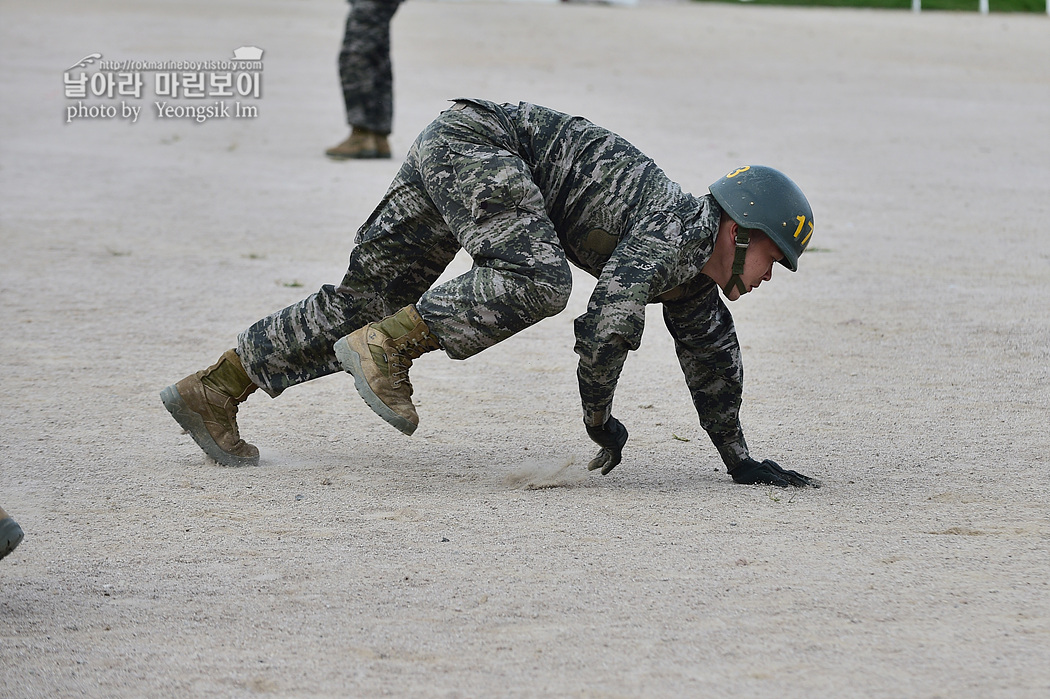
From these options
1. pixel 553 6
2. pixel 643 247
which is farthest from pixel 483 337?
pixel 553 6

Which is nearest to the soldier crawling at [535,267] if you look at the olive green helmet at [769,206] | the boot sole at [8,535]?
the olive green helmet at [769,206]

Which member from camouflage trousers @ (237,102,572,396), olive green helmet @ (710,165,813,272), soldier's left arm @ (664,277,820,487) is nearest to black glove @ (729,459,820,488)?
soldier's left arm @ (664,277,820,487)

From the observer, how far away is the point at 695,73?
52.1 ft

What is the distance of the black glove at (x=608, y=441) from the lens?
3.70 metres

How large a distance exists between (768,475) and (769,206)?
84cm

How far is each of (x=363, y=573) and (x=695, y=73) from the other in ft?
45.1

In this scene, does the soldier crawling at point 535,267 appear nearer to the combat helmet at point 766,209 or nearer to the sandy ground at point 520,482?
the combat helmet at point 766,209

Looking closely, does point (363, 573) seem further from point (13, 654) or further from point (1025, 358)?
point (1025, 358)

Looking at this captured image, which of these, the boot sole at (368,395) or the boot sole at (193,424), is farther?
the boot sole at (193,424)

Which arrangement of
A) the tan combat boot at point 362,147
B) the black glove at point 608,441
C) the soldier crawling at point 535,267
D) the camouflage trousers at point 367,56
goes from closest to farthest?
the soldier crawling at point 535,267, the black glove at point 608,441, the camouflage trousers at point 367,56, the tan combat boot at point 362,147

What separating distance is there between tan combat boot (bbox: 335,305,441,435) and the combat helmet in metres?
0.93

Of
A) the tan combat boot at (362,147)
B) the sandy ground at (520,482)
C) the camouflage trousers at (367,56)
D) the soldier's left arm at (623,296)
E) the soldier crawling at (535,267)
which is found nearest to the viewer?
the sandy ground at (520,482)

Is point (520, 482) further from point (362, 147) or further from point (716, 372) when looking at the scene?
point (362, 147)

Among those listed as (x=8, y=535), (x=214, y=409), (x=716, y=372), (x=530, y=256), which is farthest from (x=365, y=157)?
(x=8, y=535)
